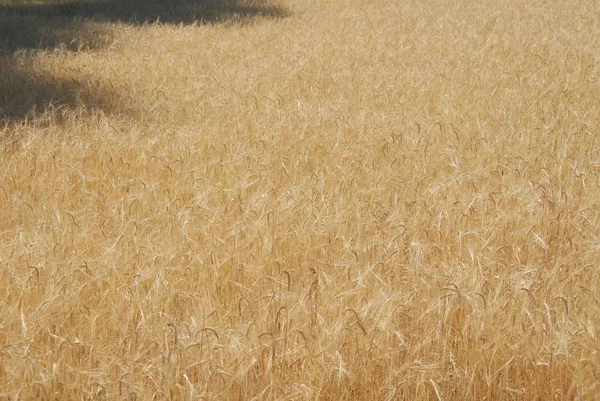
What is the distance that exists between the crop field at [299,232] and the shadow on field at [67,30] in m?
0.06

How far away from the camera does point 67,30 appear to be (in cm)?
922

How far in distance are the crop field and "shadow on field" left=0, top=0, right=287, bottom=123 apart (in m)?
0.06

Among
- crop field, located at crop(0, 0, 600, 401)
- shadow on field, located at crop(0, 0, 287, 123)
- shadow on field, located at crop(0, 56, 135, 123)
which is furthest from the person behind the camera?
shadow on field, located at crop(0, 0, 287, 123)

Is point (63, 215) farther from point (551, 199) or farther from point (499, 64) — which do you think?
point (499, 64)

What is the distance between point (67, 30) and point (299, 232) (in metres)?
7.00

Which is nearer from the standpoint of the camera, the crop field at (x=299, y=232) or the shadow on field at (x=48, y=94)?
Result: the crop field at (x=299, y=232)

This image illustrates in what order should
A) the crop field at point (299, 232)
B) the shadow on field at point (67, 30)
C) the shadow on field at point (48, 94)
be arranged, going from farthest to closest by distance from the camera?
the shadow on field at point (67, 30), the shadow on field at point (48, 94), the crop field at point (299, 232)

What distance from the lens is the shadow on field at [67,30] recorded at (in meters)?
5.78

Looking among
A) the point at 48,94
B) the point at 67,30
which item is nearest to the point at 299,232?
the point at 48,94

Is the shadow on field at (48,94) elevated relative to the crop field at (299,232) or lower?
lower

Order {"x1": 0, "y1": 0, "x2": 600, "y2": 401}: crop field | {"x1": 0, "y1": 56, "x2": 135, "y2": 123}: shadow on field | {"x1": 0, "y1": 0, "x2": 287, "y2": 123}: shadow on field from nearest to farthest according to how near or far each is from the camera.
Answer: {"x1": 0, "y1": 0, "x2": 600, "y2": 401}: crop field
{"x1": 0, "y1": 56, "x2": 135, "y2": 123}: shadow on field
{"x1": 0, "y1": 0, "x2": 287, "y2": 123}: shadow on field

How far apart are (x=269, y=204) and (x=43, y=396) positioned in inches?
64.4

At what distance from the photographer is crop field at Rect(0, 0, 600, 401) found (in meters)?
2.25

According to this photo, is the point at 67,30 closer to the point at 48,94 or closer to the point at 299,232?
the point at 48,94
